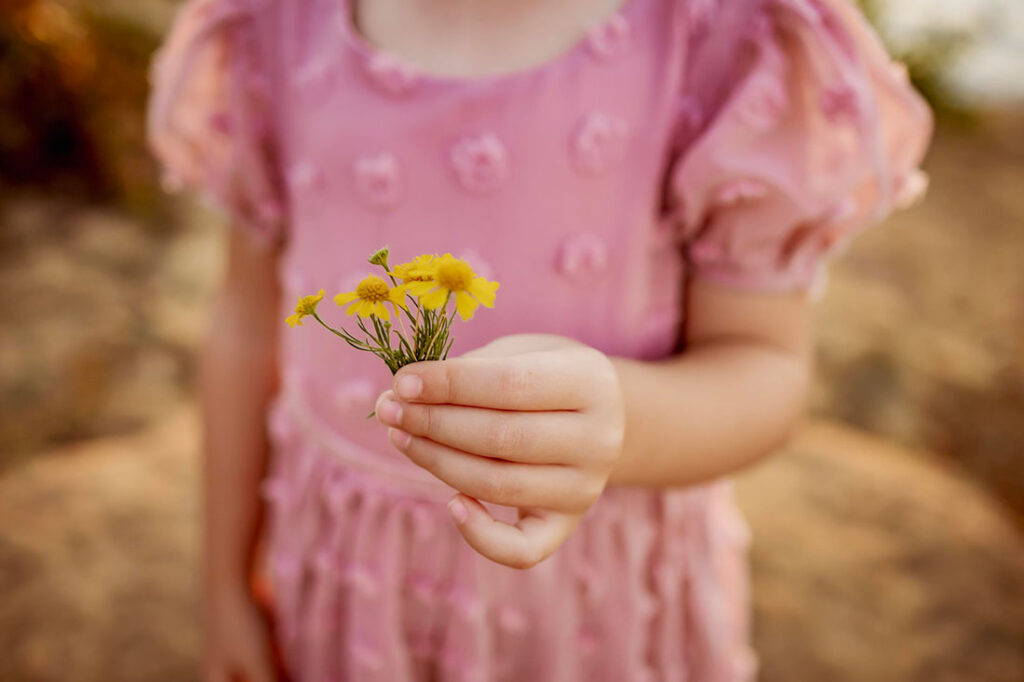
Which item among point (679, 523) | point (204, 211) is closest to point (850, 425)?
point (679, 523)

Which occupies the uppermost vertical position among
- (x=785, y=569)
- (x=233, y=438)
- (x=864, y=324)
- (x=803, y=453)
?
(x=864, y=324)

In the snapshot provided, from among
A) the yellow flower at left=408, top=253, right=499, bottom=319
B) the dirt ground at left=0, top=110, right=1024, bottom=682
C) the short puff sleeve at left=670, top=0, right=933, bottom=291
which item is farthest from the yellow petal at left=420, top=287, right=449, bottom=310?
the dirt ground at left=0, top=110, right=1024, bottom=682

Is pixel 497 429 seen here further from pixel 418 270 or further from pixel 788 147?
pixel 788 147

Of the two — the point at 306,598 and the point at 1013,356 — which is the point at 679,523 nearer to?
the point at 306,598

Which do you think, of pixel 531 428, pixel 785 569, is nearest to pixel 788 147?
pixel 531 428

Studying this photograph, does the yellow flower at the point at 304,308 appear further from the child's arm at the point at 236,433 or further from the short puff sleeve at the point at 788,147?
the child's arm at the point at 236,433
